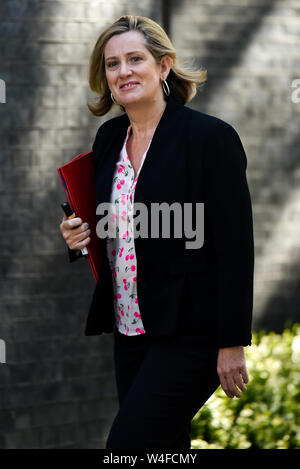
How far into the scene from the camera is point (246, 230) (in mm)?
2584

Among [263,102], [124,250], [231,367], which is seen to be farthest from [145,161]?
[263,102]

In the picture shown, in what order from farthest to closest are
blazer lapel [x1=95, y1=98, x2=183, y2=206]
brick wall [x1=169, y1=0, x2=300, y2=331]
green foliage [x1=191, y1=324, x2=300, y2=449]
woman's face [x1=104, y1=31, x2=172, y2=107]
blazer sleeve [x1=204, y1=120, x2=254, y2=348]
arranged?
1. brick wall [x1=169, y1=0, x2=300, y2=331]
2. green foliage [x1=191, y1=324, x2=300, y2=449]
3. woman's face [x1=104, y1=31, x2=172, y2=107]
4. blazer lapel [x1=95, y1=98, x2=183, y2=206]
5. blazer sleeve [x1=204, y1=120, x2=254, y2=348]

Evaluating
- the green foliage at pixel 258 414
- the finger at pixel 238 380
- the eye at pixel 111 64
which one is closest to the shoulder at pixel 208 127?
the eye at pixel 111 64

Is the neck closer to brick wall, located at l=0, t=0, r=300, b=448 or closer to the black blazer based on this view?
the black blazer

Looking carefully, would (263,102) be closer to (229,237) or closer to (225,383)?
(229,237)

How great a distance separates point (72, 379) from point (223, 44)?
2.47 metres

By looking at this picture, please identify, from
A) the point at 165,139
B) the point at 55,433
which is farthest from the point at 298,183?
the point at 165,139

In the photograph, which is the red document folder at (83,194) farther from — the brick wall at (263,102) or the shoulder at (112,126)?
the brick wall at (263,102)

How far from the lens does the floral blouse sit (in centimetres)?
280

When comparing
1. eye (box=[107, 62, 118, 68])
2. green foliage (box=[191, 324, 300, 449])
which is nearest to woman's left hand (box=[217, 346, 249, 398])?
eye (box=[107, 62, 118, 68])

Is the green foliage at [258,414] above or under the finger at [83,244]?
under

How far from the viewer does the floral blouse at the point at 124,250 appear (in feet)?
9.20

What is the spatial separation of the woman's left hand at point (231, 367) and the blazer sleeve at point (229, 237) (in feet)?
0.15
